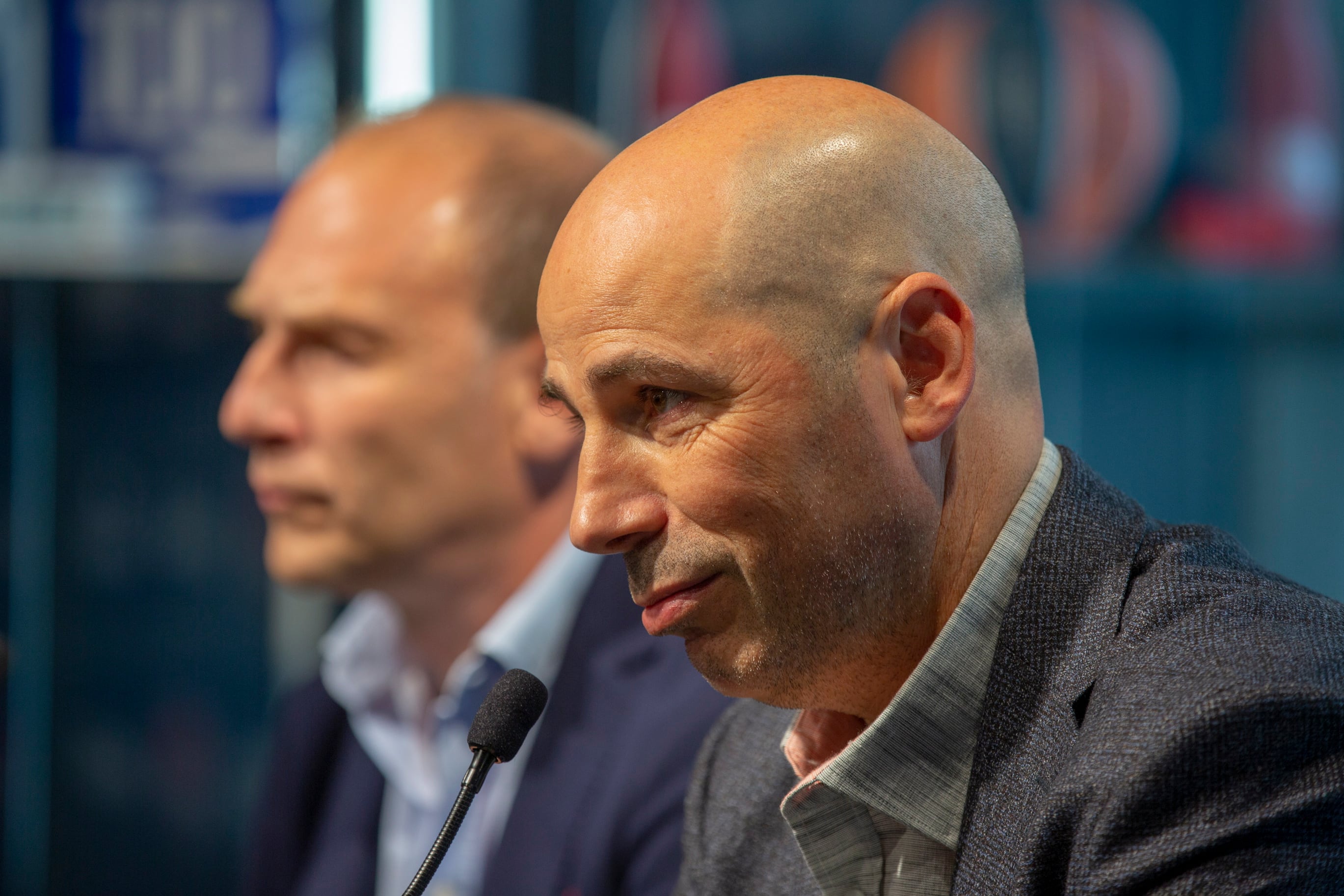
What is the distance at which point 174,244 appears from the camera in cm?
257

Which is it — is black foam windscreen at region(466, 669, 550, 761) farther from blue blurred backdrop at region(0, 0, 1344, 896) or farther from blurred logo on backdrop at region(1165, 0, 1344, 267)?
blurred logo on backdrop at region(1165, 0, 1344, 267)

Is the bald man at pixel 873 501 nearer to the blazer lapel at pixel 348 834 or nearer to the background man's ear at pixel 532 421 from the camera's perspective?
the background man's ear at pixel 532 421

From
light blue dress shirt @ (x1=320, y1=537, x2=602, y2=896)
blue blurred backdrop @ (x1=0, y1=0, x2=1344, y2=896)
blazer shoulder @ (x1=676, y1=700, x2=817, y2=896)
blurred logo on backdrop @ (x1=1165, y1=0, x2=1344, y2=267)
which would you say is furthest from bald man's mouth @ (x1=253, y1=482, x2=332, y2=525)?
blurred logo on backdrop @ (x1=1165, y1=0, x2=1344, y2=267)

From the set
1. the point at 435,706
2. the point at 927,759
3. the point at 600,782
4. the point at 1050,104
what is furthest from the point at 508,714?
the point at 1050,104

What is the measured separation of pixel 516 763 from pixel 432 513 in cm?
27

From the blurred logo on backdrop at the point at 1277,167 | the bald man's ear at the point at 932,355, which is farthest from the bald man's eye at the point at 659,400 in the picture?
the blurred logo on backdrop at the point at 1277,167

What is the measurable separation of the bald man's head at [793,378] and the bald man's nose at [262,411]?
0.75 meters

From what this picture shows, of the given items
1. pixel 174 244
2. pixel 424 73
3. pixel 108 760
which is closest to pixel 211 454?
pixel 174 244

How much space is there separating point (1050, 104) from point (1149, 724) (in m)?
2.37

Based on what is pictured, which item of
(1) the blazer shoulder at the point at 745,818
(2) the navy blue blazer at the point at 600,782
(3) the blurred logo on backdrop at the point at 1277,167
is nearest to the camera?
(1) the blazer shoulder at the point at 745,818

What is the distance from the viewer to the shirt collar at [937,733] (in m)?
0.80

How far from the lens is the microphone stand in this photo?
84cm

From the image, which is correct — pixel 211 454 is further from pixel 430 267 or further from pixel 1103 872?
pixel 1103 872

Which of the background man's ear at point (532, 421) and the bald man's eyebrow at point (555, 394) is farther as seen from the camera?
the background man's ear at point (532, 421)
